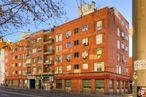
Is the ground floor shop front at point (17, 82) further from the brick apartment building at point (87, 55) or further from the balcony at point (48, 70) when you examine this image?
the balcony at point (48, 70)

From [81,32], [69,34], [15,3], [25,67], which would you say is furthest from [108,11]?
[15,3]

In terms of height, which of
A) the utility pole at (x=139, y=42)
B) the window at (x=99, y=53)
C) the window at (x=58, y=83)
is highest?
the window at (x=99, y=53)

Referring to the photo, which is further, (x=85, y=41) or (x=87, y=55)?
(x=85, y=41)

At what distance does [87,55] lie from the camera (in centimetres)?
7106

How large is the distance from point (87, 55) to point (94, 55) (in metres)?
2.66

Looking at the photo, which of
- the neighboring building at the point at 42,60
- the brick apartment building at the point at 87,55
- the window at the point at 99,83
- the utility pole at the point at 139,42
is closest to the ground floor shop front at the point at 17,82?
the neighboring building at the point at 42,60

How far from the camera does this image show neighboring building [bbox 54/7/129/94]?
6653 centimetres

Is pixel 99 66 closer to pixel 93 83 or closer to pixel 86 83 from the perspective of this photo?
pixel 93 83

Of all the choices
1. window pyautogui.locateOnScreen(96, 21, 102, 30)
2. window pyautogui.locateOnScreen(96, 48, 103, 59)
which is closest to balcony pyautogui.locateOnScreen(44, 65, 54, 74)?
window pyautogui.locateOnScreen(96, 48, 103, 59)

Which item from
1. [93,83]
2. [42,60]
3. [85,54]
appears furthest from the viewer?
[42,60]

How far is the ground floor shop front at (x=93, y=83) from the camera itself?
214 feet

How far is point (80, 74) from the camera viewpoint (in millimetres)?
72750

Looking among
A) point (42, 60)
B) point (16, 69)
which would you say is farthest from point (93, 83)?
point (16, 69)

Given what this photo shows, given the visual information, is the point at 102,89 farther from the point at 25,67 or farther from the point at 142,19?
the point at 142,19
